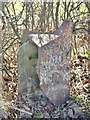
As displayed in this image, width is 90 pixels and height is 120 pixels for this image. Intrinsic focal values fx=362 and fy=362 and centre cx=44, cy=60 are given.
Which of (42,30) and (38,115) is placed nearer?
(38,115)

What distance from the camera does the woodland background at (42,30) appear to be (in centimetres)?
301

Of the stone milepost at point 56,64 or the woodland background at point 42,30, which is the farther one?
the woodland background at point 42,30

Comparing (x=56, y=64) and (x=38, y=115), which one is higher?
(x=56, y=64)

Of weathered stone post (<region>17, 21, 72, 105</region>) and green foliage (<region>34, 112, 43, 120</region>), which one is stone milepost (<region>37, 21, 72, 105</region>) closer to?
weathered stone post (<region>17, 21, 72, 105</region>)

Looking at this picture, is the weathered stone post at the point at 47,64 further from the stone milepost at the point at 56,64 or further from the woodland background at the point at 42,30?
the woodland background at the point at 42,30

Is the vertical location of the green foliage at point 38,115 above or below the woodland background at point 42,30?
below

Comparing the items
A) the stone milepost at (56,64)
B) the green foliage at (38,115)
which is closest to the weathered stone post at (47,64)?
the stone milepost at (56,64)

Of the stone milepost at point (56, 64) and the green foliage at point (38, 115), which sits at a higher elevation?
the stone milepost at point (56, 64)

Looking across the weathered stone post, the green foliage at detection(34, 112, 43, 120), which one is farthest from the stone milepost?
the green foliage at detection(34, 112, 43, 120)

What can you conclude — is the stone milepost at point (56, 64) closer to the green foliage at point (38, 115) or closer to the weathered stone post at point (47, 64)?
the weathered stone post at point (47, 64)

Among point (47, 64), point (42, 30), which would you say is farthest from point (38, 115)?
point (42, 30)

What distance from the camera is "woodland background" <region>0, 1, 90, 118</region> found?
3.01 meters

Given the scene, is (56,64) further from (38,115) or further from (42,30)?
(38,115)

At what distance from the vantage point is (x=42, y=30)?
9.93 feet
